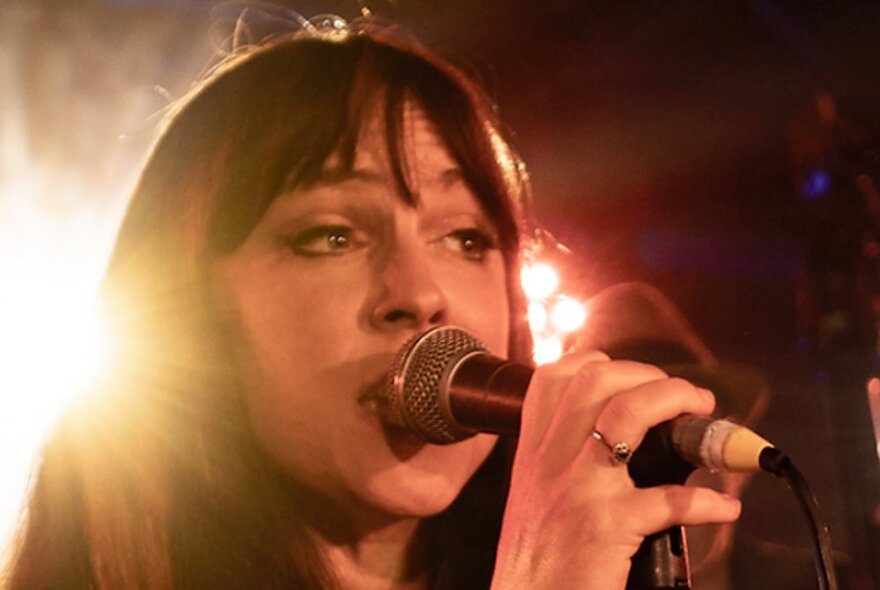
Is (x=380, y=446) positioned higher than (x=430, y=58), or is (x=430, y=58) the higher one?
(x=430, y=58)

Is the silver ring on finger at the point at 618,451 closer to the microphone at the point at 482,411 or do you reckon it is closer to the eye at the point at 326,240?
the microphone at the point at 482,411

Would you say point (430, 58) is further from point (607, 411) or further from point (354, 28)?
point (607, 411)

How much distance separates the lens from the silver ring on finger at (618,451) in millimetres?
615

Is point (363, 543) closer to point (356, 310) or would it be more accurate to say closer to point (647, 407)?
point (356, 310)

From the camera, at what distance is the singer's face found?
907 millimetres

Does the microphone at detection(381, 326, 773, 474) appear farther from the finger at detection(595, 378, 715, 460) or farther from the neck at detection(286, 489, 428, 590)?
the neck at detection(286, 489, 428, 590)

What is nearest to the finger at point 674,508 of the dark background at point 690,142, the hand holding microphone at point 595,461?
the hand holding microphone at point 595,461

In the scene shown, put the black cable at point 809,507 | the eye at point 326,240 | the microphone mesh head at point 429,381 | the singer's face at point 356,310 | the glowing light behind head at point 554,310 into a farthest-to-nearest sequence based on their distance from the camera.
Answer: the glowing light behind head at point 554,310, the eye at point 326,240, the singer's face at point 356,310, the microphone mesh head at point 429,381, the black cable at point 809,507

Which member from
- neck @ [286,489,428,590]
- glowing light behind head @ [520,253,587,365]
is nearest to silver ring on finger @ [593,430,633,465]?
neck @ [286,489,428,590]

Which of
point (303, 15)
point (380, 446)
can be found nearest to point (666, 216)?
point (303, 15)

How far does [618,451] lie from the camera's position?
2.03 feet

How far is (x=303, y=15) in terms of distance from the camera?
2068mm

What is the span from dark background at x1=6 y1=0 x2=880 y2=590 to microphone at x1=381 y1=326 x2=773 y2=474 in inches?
54.0

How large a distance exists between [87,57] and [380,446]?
5.68 ft
